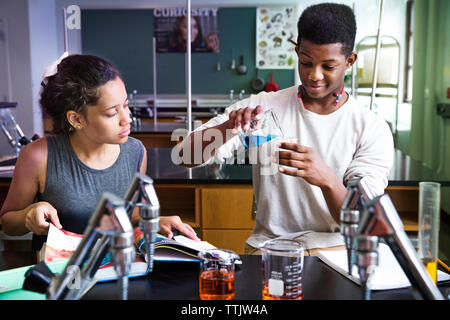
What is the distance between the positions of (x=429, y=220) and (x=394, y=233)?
24 centimetres

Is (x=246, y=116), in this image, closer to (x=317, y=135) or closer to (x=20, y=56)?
(x=317, y=135)

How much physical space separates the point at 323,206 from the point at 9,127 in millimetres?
4790

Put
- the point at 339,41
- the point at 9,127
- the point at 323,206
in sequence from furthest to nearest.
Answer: the point at 9,127 < the point at 323,206 < the point at 339,41

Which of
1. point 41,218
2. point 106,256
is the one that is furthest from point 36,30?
point 106,256

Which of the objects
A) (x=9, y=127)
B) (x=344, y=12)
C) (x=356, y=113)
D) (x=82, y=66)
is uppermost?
(x=344, y=12)

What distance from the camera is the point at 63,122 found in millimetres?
1568

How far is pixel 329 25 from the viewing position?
4.81ft

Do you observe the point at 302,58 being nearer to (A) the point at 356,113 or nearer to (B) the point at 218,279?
(A) the point at 356,113

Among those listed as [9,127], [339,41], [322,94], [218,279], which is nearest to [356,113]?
[322,94]

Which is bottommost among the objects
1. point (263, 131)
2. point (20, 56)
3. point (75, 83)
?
point (263, 131)

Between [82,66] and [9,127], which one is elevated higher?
[82,66]

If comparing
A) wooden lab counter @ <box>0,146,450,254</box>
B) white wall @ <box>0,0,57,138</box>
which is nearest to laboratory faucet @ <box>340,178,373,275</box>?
wooden lab counter @ <box>0,146,450,254</box>

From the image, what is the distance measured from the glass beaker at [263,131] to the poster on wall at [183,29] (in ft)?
17.5
